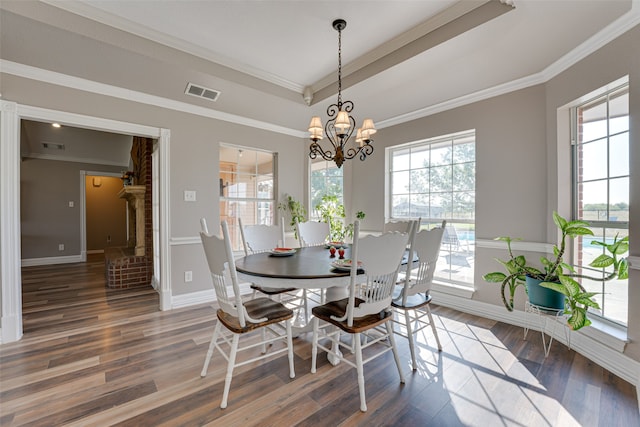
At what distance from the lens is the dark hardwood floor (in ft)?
5.36

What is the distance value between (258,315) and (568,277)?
2.38m

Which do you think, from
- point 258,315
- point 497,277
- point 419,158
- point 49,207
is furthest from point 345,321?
point 49,207

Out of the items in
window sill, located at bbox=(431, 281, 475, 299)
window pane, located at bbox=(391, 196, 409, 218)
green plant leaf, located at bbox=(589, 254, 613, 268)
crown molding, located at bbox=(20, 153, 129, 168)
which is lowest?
window sill, located at bbox=(431, 281, 475, 299)

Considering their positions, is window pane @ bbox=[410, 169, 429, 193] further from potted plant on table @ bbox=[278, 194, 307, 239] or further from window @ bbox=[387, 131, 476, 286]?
potted plant on table @ bbox=[278, 194, 307, 239]

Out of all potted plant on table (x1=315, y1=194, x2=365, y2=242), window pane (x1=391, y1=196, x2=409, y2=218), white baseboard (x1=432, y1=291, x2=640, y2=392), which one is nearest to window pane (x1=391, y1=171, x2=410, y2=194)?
window pane (x1=391, y1=196, x2=409, y2=218)

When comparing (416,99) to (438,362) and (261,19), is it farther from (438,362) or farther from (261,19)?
(438,362)

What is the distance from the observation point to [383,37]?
263cm

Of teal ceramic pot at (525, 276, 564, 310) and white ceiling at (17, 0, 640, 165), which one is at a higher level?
white ceiling at (17, 0, 640, 165)

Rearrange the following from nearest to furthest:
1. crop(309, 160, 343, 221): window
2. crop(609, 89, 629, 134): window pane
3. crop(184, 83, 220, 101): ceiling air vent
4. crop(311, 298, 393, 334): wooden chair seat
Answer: crop(311, 298, 393, 334): wooden chair seat, crop(609, 89, 629, 134): window pane, crop(184, 83, 220, 101): ceiling air vent, crop(309, 160, 343, 221): window

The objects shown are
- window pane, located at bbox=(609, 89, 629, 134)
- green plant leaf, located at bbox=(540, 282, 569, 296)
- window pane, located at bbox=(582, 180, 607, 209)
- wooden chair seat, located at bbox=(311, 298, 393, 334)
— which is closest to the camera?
wooden chair seat, located at bbox=(311, 298, 393, 334)

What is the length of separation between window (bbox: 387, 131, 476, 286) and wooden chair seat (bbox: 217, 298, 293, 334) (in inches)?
99.2

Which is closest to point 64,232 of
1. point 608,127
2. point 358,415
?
point 358,415

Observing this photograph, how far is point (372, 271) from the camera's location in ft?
5.58

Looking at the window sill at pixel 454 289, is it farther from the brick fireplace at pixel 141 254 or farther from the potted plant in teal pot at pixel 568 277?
the brick fireplace at pixel 141 254
